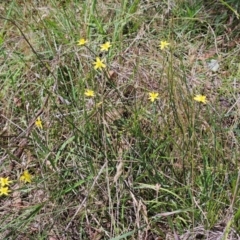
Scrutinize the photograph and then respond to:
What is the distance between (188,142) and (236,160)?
19 centimetres

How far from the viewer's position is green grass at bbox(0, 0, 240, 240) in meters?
1.96

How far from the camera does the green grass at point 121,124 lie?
6.43ft

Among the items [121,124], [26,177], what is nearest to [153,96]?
[121,124]

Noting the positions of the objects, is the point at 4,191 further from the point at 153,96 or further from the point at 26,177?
the point at 153,96

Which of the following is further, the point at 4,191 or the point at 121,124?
the point at 121,124

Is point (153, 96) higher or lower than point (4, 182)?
higher

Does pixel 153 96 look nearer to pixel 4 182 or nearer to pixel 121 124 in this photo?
pixel 121 124

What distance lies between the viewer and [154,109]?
7.32ft

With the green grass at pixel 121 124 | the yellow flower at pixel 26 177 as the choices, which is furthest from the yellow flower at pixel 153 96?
the yellow flower at pixel 26 177

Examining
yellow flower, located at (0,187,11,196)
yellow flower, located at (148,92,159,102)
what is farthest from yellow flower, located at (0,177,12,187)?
yellow flower, located at (148,92,159,102)

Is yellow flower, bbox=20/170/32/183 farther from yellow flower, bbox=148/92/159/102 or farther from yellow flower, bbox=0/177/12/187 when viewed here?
yellow flower, bbox=148/92/159/102

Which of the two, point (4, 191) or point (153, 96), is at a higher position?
point (153, 96)

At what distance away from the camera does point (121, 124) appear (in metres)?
2.24

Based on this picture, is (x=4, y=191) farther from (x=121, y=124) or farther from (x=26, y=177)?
(x=121, y=124)
